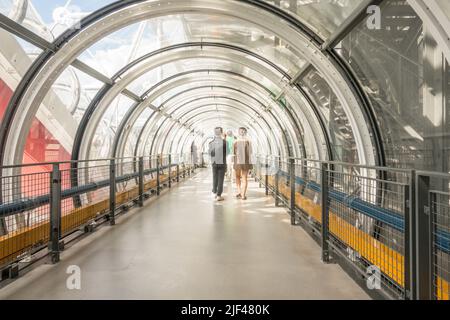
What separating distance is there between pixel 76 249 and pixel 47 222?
584mm

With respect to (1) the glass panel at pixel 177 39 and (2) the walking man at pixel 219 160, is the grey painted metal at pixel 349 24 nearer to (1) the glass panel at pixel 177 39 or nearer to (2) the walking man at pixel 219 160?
(1) the glass panel at pixel 177 39

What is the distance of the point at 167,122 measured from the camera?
1636cm

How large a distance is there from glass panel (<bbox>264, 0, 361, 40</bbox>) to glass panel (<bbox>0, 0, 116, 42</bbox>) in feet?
9.21

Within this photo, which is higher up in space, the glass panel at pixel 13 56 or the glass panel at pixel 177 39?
the glass panel at pixel 177 39

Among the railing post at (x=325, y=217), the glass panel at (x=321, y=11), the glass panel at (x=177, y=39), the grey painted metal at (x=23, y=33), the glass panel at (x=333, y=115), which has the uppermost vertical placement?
the glass panel at (x=177, y=39)

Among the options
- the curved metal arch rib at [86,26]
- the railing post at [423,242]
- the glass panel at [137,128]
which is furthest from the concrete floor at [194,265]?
the glass panel at [137,128]

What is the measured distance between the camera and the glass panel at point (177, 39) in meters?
6.97

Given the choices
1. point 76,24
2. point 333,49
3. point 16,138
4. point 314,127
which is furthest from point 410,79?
point 16,138

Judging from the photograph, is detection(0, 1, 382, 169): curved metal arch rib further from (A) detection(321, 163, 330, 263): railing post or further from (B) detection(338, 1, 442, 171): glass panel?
(A) detection(321, 163, 330, 263): railing post

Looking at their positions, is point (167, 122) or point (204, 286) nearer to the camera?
point (204, 286)

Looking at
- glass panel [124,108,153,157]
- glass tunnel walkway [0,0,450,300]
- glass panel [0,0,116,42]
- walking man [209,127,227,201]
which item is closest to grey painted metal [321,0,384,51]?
glass tunnel walkway [0,0,450,300]

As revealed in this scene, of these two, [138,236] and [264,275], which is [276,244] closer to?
[264,275]

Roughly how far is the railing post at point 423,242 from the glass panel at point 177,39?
5010 millimetres

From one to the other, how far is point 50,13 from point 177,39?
9.92 ft
